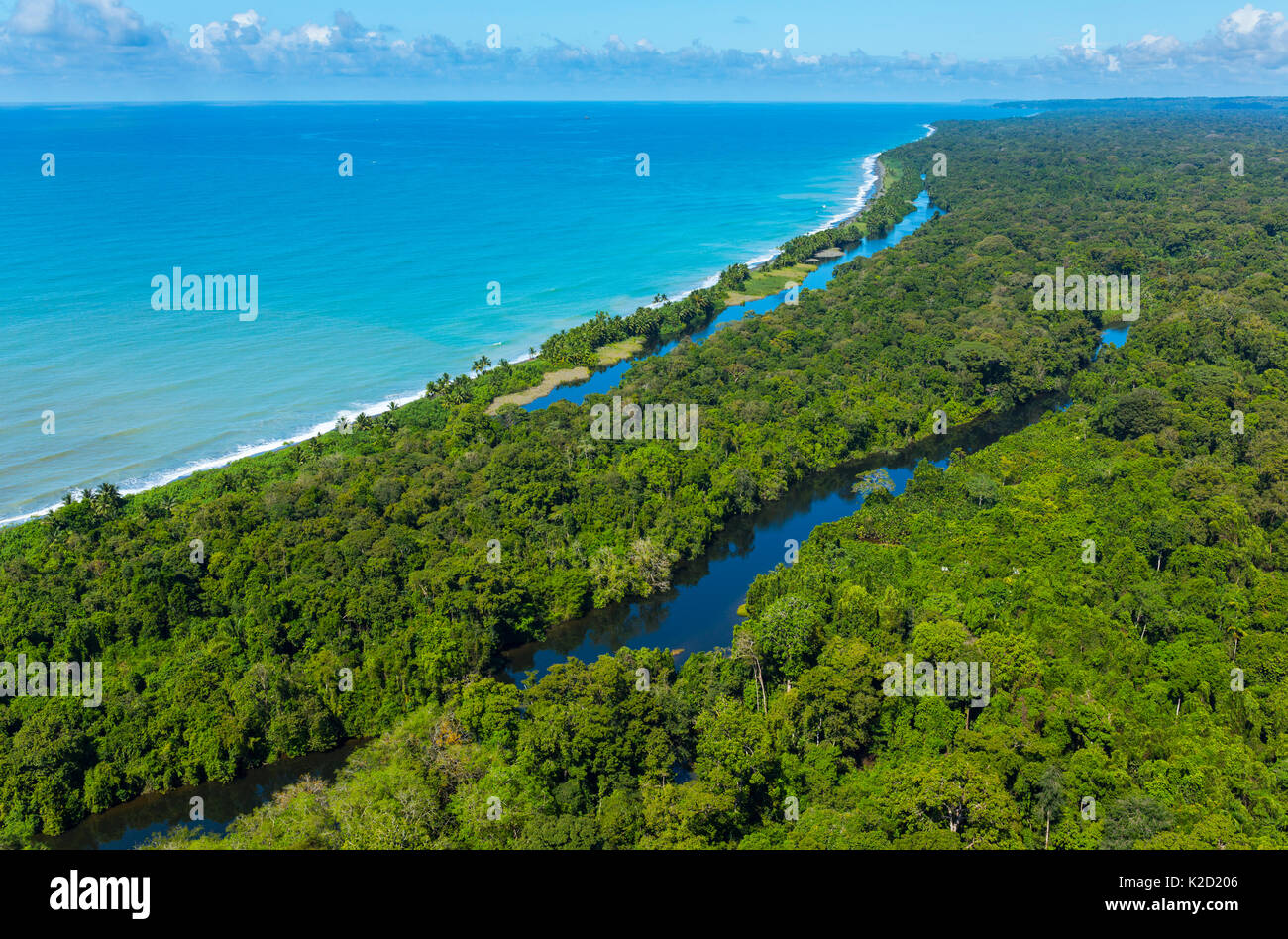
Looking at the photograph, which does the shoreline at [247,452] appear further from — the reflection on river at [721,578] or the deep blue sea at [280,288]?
the reflection on river at [721,578]

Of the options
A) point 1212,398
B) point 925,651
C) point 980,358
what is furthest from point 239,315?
point 1212,398

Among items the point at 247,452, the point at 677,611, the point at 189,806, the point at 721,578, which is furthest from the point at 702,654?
the point at 247,452

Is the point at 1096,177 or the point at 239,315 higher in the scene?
the point at 1096,177

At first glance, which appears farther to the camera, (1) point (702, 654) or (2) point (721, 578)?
(2) point (721, 578)

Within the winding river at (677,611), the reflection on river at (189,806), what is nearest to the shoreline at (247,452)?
the winding river at (677,611)

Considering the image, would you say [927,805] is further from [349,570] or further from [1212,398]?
[1212,398]

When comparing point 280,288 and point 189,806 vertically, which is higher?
point 280,288

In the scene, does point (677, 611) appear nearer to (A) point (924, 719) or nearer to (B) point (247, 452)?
(A) point (924, 719)
